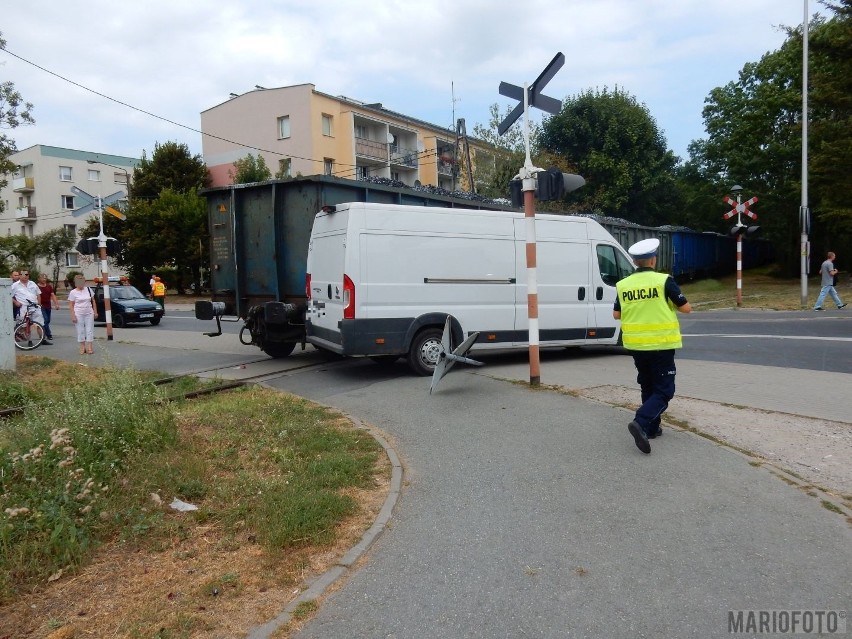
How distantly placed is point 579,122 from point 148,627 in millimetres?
40942

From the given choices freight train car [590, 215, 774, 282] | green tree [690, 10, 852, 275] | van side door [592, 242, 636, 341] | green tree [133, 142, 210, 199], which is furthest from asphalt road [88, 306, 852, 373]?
green tree [133, 142, 210, 199]

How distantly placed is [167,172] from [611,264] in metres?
37.2

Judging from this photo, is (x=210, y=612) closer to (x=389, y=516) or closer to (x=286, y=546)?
(x=286, y=546)

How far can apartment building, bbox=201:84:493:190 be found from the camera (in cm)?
4138

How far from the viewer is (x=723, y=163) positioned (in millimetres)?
41719

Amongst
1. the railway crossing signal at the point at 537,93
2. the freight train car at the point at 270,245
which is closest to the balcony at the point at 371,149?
the freight train car at the point at 270,245

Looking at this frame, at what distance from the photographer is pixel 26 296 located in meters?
15.2

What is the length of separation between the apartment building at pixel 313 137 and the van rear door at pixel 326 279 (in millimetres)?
28328

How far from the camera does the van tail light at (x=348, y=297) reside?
29.2 feet

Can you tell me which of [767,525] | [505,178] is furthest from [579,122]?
[767,525]

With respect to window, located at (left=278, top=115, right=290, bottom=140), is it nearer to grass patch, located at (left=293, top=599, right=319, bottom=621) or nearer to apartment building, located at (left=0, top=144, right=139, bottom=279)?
apartment building, located at (left=0, top=144, right=139, bottom=279)

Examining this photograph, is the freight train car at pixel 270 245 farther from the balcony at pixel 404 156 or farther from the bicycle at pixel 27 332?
the balcony at pixel 404 156

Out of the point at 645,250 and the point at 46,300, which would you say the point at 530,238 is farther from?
the point at 46,300

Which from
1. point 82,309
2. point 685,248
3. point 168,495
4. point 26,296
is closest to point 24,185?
point 26,296
